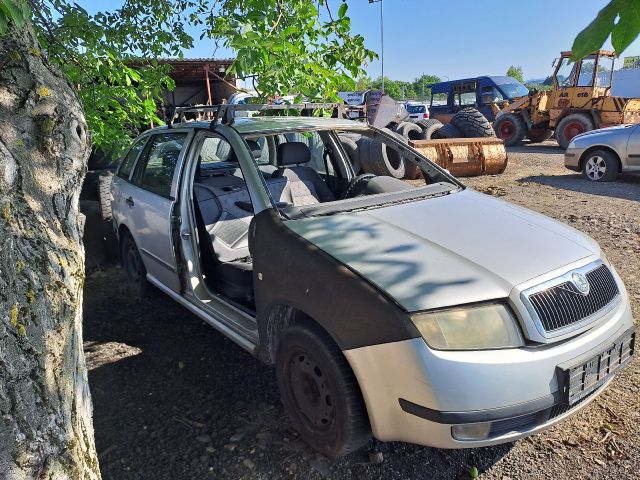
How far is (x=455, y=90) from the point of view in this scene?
69.7 feet

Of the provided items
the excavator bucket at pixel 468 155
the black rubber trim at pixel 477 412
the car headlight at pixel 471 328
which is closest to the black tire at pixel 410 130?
the excavator bucket at pixel 468 155

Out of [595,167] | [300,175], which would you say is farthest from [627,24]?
[595,167]

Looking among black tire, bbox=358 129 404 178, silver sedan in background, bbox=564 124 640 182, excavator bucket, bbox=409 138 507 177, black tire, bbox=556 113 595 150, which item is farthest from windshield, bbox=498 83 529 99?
black tire, bbox=358 129 404 178

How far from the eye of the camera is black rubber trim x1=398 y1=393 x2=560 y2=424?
6.10 feet

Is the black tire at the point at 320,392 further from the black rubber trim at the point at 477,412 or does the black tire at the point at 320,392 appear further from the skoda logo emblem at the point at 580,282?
the skoda logo emblem at the point at 580,282

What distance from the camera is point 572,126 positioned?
48.7 feet

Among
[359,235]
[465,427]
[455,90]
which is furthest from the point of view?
[455,90]

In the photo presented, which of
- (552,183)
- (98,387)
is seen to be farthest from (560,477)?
(552,183)

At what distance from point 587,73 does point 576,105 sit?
999 millimetres

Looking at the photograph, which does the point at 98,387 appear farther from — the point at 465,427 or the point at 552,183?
the point at 552,183

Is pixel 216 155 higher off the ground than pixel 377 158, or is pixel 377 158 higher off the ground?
pixel 216 155

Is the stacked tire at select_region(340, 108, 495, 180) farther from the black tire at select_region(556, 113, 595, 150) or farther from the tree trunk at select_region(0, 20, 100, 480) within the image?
the black tire at select_region(556, 113, 595, 150)

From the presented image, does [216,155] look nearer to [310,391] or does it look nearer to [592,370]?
[310,391]

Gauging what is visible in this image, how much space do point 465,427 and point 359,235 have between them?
1.00 m
